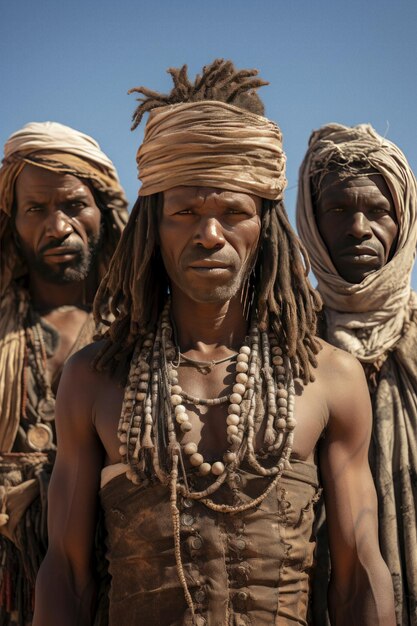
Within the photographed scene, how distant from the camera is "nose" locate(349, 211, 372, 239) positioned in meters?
4.23

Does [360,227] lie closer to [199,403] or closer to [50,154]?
[199,403]

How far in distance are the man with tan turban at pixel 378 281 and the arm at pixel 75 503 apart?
1.21 metres

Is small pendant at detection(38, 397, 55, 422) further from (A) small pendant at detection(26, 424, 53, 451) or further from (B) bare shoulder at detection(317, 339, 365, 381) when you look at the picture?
(B) bare shoulder at detection(317, 339, 365, 381)

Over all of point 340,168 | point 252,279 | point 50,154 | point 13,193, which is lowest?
point 252,279

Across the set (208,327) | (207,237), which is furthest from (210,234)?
(208,327)

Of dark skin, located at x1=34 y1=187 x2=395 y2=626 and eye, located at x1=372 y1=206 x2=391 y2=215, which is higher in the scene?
eye, located at x1=372 y1=206 x2=391 y2=215

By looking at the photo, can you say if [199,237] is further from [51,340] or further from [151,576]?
[51,340]

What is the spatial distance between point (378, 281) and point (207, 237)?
3.91ft

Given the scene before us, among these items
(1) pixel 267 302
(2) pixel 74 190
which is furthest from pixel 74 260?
(1) pixel 267 302

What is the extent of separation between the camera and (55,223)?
4.77 metres

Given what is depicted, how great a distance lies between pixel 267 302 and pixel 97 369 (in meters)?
0.63

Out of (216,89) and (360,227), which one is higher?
(216,89)

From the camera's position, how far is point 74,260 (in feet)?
15.9

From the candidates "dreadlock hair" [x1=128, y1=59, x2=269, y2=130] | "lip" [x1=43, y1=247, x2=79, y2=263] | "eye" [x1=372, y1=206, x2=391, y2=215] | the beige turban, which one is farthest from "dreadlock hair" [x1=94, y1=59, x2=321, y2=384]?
the beige turban
